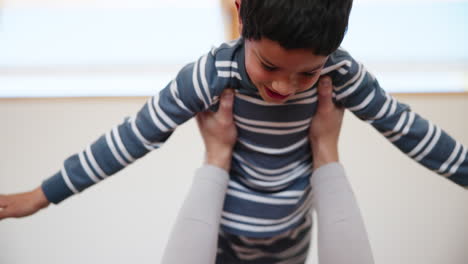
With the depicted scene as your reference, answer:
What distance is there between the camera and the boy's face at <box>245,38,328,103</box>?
50 centimetres

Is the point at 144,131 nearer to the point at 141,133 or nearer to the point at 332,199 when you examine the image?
the point at 141,133

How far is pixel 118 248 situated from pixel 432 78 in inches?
36.4

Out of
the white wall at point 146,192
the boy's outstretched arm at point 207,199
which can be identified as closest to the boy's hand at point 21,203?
the boy's outstretched arm at point 207,199

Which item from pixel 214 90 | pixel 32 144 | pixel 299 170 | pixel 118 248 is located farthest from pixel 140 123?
pixel 32 144

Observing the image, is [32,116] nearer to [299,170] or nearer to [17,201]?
[17,201]

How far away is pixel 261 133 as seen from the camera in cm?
66

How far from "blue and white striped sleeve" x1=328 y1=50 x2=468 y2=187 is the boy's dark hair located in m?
0.12

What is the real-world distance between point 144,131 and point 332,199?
10.8 inches

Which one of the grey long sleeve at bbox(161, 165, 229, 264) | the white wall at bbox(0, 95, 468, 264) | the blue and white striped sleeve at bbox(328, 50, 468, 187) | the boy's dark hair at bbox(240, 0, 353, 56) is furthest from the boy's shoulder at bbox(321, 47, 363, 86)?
the white wall at bbox(0, 95, 468, 264)

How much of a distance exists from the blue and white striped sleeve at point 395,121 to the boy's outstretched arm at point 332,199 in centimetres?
3

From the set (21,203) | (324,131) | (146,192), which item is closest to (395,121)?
(324,131)

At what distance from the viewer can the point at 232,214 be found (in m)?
0.69

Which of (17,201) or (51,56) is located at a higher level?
(51,56)

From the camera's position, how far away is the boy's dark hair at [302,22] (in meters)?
0.47
